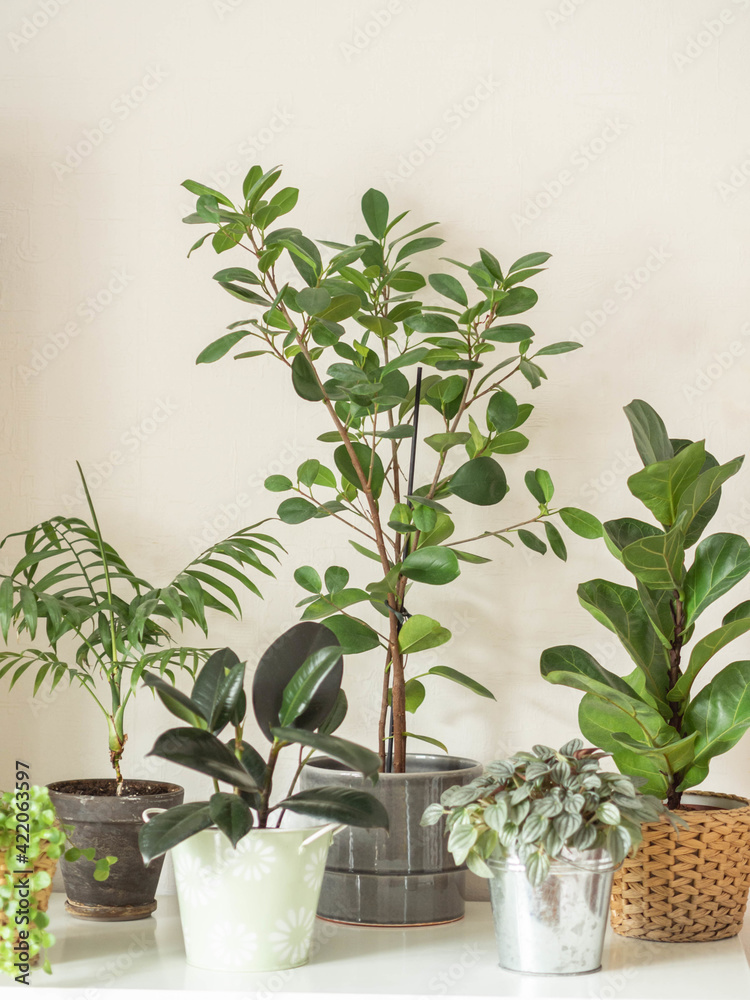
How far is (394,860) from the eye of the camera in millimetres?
1261

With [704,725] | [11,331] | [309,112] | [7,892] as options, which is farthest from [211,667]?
[309,112]

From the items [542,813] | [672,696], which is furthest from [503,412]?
[542,813]

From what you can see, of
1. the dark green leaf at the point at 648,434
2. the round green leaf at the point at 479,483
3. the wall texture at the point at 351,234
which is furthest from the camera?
the wall texture at the point at 351,234

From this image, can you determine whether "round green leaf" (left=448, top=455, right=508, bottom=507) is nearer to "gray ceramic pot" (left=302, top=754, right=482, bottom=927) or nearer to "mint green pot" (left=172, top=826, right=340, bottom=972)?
"gray ceramic pot" (left=302, top=754, right=482, bottom=927)

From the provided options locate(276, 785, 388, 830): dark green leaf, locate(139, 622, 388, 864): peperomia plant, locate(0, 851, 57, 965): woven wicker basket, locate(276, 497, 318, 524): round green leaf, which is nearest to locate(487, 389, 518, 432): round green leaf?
locate(276, 497, 318, 524): round green leaf

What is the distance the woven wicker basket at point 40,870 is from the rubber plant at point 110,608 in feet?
0.60

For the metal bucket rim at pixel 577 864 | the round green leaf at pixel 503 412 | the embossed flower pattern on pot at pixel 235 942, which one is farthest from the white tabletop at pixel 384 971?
the round green leaf at pixel 503 412

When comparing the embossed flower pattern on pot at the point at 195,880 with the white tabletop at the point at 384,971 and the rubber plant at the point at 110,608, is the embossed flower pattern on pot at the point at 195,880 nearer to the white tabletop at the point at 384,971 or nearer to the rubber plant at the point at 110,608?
the white tabletop at the point at 384,971

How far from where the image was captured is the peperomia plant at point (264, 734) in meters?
1.01

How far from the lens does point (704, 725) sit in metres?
1.24

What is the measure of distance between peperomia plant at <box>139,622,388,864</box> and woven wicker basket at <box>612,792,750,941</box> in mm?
367

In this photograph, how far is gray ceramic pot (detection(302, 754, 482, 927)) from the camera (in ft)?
4.10

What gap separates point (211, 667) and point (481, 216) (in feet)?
2.77

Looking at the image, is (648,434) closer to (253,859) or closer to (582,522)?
(582,522)
